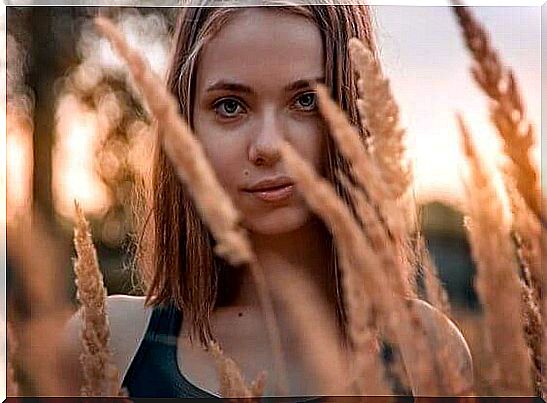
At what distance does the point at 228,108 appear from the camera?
104 cm

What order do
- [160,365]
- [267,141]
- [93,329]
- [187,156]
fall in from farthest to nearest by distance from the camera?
[160,365], [267,141], [93,329], [187,156]

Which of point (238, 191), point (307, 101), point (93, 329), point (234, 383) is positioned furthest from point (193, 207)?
point (234, 383)

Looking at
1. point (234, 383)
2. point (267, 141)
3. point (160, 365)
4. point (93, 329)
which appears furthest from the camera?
point (160, 365)

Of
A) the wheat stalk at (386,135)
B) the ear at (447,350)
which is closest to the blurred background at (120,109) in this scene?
the ear at (447,350)

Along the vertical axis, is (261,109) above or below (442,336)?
above

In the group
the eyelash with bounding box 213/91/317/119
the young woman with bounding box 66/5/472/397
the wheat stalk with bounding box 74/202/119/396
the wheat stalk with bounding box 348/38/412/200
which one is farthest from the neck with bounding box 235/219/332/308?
the wheat stalk with bounding box 348/38/412/200

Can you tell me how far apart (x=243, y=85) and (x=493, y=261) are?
674mm

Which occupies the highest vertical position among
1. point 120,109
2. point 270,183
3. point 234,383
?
point 120,109

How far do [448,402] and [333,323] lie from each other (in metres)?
0.34

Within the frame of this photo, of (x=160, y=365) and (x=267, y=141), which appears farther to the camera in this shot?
(x=160, y=365)

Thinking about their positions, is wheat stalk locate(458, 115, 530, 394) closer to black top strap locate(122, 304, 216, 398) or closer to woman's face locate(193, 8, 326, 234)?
woman's face locate(193, 8, 326, 234)

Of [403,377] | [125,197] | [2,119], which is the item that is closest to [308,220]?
[125,197]

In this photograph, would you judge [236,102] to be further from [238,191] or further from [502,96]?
[502,96]

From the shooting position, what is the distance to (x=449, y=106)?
1.12 metres
